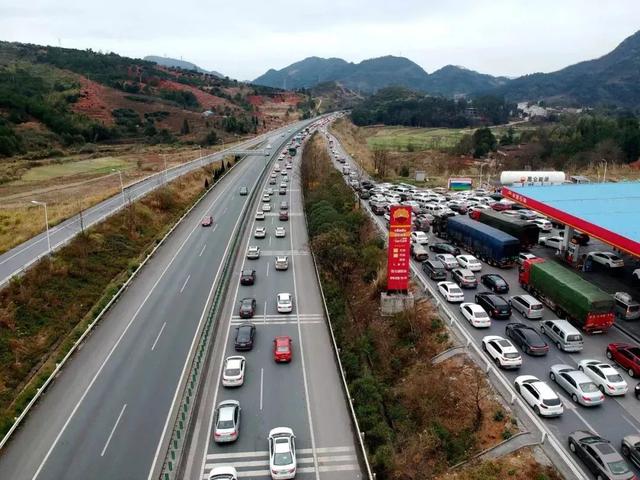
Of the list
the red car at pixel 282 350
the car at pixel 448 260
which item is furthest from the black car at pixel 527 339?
the red car at pixel 282 350

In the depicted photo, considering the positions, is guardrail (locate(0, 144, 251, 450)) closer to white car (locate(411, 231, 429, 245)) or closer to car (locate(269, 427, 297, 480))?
car (locate(269, 427, 297, 480))

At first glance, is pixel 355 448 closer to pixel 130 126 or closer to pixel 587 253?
pixel 587 253

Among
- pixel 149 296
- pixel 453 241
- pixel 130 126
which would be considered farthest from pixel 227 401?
pixel 130 126

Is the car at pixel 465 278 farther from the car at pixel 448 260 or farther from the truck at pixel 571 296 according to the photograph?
the truck at pixel 571 296

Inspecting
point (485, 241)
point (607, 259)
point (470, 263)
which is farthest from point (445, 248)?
point (607, 259)

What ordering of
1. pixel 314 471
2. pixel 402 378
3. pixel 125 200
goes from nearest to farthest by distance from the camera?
pixel 314 471 → pixel 402 378 → pixel 125 200

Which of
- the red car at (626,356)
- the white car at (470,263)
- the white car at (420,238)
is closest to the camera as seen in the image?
the red car at (626,356)
